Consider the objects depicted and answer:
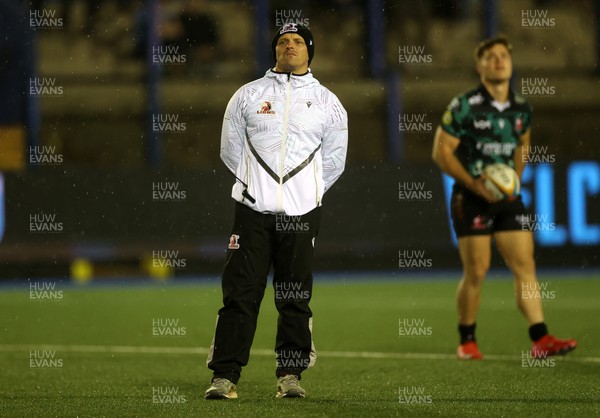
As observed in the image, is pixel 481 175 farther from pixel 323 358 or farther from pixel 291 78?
pixel 291 78

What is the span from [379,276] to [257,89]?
34.4 feet

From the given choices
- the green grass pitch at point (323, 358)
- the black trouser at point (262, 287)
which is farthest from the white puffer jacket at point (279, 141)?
the green grass pitch at point (323, 358)

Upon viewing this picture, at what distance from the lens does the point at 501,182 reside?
8891 millimetres

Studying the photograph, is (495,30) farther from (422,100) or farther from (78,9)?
(78,9)

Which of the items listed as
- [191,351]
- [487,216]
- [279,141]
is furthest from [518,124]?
[191,351]

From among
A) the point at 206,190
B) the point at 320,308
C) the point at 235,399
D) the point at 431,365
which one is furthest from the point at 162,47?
the point at 235,399

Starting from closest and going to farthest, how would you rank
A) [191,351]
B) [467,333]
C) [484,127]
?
[484,127]
[467,333]
[191,351]

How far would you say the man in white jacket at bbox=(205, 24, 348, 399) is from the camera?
278 inches

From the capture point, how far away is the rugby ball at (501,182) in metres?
8.89

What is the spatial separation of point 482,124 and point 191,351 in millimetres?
2827

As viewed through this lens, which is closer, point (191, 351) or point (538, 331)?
point (538, 331)

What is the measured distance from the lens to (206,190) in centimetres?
1673

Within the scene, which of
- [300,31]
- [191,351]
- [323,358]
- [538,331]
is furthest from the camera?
[191,351]

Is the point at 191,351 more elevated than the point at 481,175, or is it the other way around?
the point at 481,175
